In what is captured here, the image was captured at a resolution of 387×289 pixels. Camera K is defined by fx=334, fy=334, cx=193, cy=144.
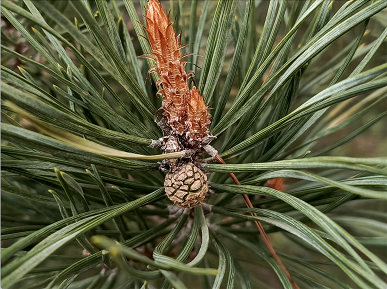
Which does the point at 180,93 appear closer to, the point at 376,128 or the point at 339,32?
the point at 339,32

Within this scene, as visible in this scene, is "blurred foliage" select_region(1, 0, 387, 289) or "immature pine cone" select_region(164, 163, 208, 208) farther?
"immature pine cone" select_region(164, 163, 208, 208)

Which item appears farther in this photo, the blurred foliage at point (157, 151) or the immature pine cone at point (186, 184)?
the immature pine cone at point (186, 184)

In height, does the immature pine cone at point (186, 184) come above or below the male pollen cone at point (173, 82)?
below

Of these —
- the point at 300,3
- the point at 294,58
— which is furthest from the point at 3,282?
the point at 300,3

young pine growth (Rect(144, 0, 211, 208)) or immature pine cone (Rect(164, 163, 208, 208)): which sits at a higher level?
young pine growth (Rect(144, 0, 211, 208))
